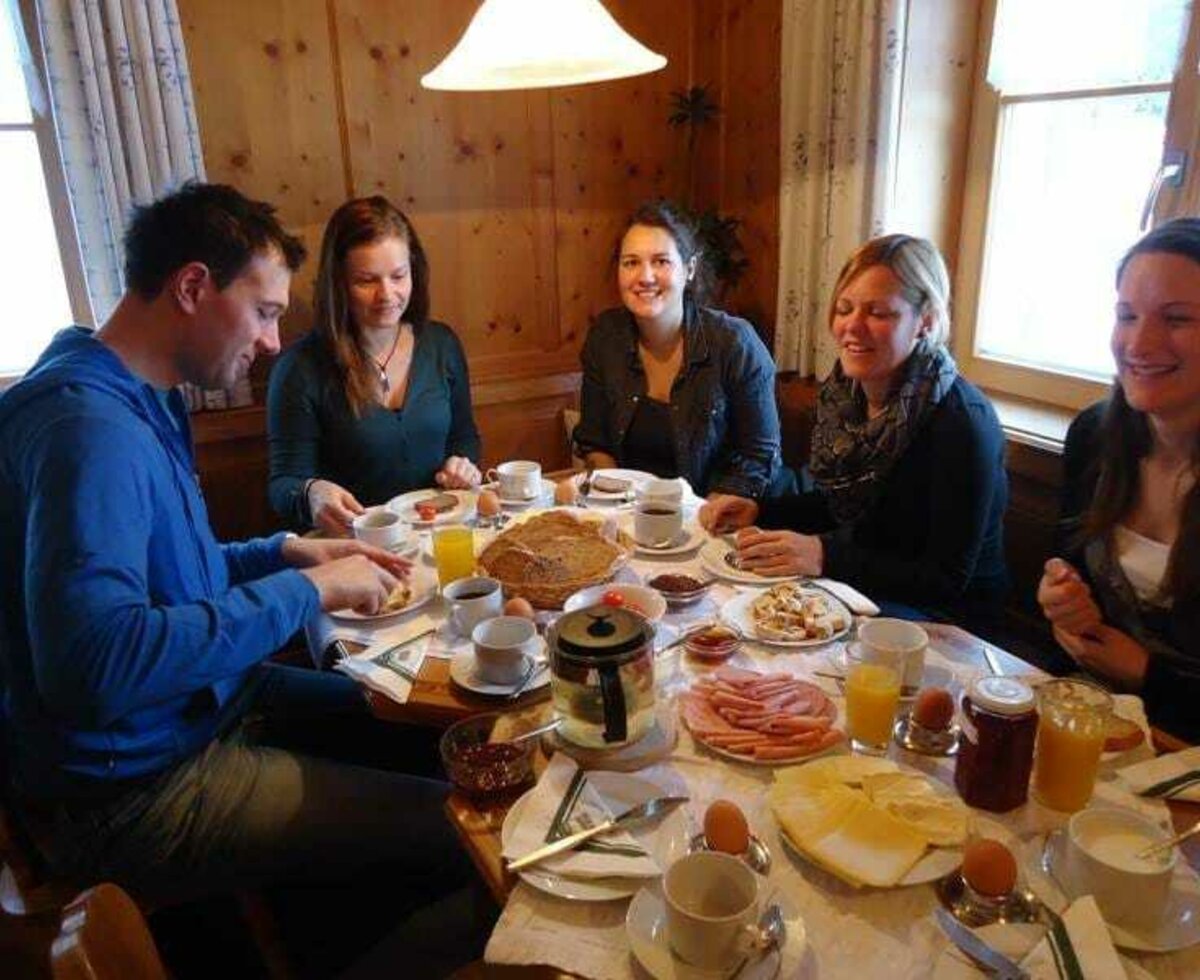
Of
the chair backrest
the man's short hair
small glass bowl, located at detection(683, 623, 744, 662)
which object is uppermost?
the man's short hair

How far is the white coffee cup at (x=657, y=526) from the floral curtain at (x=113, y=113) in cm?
180

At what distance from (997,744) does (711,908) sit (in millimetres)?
381

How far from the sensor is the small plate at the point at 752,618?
1.37m

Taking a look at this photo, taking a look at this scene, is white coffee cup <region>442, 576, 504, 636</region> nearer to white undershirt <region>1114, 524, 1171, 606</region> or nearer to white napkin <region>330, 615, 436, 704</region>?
white napkin <region>330, 615, 436, 704</region>

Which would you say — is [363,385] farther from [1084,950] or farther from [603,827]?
[1084,950]

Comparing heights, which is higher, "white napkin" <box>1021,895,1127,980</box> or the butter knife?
"white napkin" <box>1021,895,1127,980</box>

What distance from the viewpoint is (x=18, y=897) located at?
1.26m

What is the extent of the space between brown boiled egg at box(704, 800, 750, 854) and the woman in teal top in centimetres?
137

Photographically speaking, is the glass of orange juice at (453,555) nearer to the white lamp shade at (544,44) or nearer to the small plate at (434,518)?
the small plate at (434,518)

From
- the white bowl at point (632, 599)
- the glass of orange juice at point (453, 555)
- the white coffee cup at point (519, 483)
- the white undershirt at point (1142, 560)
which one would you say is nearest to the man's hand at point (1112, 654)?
the white undershirt at point (1142, 560)

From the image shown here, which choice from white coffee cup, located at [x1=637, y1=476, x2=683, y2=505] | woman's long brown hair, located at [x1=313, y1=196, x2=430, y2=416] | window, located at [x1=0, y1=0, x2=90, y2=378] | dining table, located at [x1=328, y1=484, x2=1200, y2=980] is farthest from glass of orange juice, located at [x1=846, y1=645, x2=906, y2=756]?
window, located at [x1=0, y1=0, x2=90, y2=378]

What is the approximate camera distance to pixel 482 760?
1.10m

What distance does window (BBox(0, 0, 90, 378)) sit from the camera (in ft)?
8.46

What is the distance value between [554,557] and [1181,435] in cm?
109
